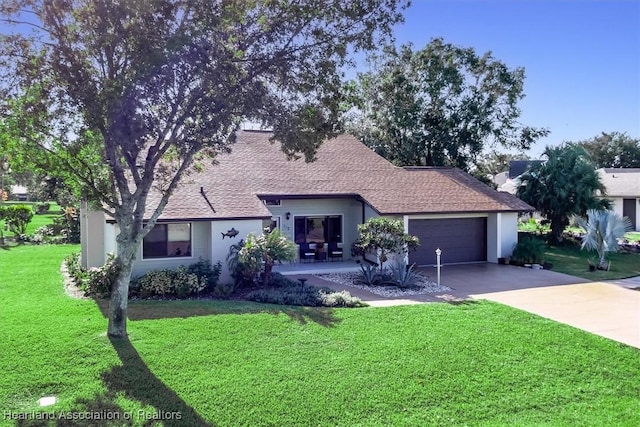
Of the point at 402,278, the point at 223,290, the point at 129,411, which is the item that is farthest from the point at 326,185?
the point at 129,411

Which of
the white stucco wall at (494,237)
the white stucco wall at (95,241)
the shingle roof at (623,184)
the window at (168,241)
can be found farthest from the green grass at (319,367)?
the shingle roof at (623,184)

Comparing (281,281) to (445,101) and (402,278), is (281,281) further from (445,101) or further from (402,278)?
(445,101)

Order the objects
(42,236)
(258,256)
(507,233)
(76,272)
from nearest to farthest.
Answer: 1. (258,256)
2. (76,272)
3. (507,233)
4. (42,236)

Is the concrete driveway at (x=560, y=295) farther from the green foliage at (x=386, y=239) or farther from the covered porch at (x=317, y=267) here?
the covered porch at (x=317, y=267)

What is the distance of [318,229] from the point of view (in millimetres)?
21156

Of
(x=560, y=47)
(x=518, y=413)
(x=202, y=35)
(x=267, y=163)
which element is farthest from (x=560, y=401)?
(x=267, y=163)

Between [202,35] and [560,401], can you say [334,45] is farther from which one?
[560,401]

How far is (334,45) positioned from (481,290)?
9494 mm

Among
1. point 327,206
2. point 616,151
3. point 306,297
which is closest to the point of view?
point 306,297

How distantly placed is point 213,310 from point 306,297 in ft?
8.93

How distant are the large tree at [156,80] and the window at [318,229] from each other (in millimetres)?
10214

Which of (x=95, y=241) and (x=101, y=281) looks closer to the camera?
(x=101, y=281)

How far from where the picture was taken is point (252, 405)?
7.20 meters

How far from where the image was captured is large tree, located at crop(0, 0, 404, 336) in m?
8.41
